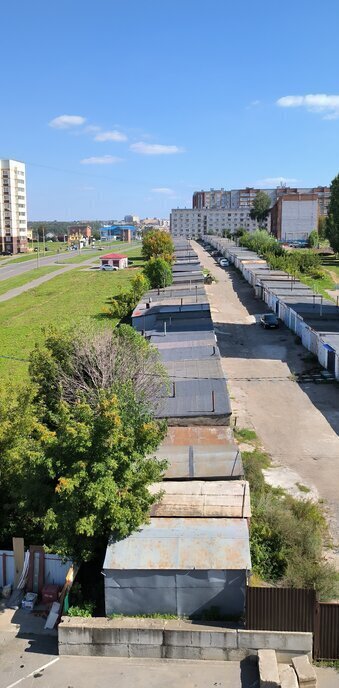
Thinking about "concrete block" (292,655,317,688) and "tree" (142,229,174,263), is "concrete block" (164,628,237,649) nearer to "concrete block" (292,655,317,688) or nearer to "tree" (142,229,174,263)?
"concrete block" (292,655,317,688)

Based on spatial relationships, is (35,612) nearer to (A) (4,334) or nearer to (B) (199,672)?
(B) (199,672)

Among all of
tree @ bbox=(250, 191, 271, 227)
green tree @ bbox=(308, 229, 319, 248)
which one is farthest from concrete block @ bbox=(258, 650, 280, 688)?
tree @ bbox=(250, 191, 271, 227)

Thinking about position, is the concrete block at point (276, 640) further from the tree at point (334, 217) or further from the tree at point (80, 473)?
the tree at point (334, 217)

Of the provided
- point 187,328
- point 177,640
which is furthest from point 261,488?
point 187,328

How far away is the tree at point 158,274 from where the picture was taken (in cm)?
5322

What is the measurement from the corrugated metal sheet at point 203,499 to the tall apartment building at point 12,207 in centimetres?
11497

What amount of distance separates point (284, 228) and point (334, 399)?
4281 inches

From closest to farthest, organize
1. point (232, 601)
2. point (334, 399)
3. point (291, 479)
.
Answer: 1. point (232, 601)
2. point (291, 479)
3. point (334, 399)

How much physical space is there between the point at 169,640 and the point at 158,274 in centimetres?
4451

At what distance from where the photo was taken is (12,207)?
122750 mm

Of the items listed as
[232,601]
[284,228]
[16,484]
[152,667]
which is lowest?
[152,667]

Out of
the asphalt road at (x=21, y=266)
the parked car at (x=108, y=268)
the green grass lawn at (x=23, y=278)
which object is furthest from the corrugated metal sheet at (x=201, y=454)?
the parked car at (x=108, y=268)

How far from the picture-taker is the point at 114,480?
38.4 feet

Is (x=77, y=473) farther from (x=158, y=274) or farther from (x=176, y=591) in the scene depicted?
(x=158, y=274)
